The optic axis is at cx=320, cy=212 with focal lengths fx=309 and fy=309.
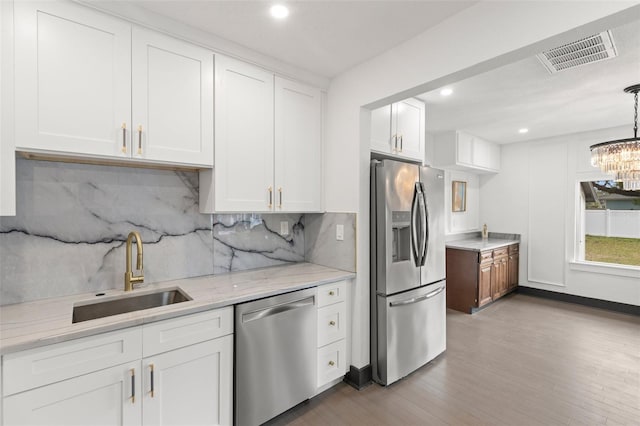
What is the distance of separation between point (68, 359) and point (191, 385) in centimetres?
61

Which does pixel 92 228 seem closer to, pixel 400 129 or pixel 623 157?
pixel 400 129

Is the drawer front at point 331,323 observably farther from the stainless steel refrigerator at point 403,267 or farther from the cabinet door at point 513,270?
the cabinet door at point 513,270

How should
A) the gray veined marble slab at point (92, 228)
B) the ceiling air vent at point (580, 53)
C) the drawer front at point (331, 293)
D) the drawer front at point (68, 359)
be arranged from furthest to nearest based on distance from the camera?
the drawer front at point (331, 293) → the ceiling air vent at point (580, 53) → the gray veined marble slab at point (92, 228) → the drawer front at point (68, 359)

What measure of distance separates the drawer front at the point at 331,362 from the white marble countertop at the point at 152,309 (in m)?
0.54

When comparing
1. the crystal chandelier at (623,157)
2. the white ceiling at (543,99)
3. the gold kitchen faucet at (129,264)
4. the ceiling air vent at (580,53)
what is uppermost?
the white ceiling at (543,99)

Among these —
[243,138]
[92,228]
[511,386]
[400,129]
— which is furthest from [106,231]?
[511,386]

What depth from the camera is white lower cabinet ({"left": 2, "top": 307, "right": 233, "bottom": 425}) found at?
4.26 feet

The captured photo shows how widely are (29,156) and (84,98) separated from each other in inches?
17.9

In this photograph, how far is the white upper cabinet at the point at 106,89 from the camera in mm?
1548

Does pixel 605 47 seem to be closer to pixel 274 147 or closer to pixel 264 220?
pixel 274 147

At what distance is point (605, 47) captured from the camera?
86.2 inches

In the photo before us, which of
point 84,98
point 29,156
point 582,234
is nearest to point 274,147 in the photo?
point 84,98

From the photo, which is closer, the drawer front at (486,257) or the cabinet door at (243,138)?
the cabinet door at (243,138)

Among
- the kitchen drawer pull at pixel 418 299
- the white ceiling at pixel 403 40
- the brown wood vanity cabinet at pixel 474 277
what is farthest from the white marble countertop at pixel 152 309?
the brown wood vanity cabinet at pixel 474 277
